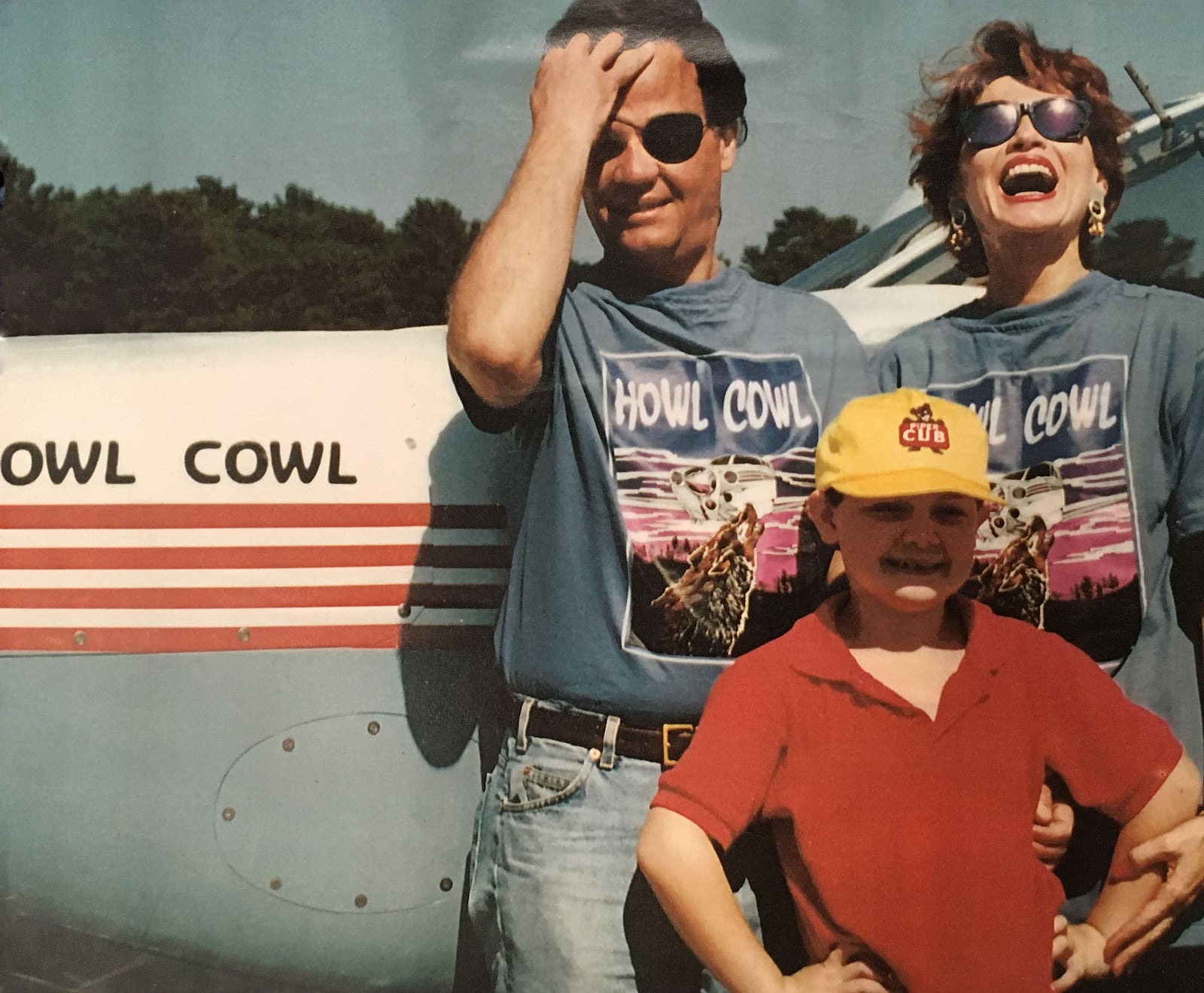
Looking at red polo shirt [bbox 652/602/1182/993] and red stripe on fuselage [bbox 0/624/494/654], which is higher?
red stripe on fuselage [bbox 0/624/494/654]

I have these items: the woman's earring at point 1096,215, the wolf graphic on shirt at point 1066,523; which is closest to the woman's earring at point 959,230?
the woman's earring at point 1096,215

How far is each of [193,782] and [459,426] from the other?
87 cm

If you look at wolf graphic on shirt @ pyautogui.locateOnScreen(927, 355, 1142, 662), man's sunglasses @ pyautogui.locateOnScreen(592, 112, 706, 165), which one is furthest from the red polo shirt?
man's sunglasses @ pyautogui.locateOnScreen(592, 112, 706, 165)

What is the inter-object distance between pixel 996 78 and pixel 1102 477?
0.83m

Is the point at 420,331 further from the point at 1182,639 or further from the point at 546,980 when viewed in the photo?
the point at 1182,639

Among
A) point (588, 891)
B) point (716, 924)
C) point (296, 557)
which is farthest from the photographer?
point (296, 557)

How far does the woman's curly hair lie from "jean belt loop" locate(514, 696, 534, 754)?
130cm

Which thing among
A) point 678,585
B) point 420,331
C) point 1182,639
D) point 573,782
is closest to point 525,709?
point 573,782

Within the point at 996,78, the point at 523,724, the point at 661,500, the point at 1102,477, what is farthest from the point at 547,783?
the point at 996,78

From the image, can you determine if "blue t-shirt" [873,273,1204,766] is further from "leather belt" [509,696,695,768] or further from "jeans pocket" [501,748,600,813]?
"jeans pocket" [501,748,600,813]

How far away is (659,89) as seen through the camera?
80.0 inches

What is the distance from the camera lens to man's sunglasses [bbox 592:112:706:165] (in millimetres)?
2041

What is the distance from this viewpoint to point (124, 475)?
81.5 inches

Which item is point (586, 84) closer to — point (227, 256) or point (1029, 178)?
point (227, 256)
